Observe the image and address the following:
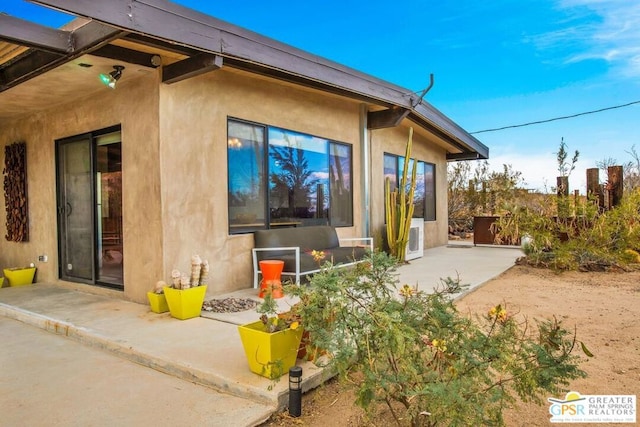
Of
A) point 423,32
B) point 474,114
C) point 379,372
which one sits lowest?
point 379,372

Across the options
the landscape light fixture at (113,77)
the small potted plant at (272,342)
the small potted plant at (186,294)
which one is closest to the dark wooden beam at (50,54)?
the landscape light fixture at (113,77)

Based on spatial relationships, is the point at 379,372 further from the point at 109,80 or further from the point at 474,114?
the point at 474,114

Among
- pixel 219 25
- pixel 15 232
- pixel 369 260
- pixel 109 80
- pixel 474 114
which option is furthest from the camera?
pixel 474 114

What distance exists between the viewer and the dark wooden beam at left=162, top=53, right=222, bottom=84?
3.63 metres

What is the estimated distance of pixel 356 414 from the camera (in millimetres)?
2072

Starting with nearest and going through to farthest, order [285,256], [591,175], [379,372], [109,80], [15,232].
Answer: [379,372] < [109,80] < [285,256] < [15,232] < [591,175]

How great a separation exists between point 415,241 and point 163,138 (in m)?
5.11

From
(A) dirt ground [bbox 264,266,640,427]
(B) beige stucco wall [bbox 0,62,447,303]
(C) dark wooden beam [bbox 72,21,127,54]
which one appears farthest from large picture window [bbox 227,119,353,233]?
(A) dirt ground [bbox 264,266,640,427]

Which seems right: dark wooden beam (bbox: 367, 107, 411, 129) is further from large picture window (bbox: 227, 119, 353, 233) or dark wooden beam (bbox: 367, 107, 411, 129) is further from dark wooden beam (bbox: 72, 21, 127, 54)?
dark wooden beam (bbox: 72, 21, 127, 54)

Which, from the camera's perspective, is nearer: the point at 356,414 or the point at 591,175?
the point at 356,414

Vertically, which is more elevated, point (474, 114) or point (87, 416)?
point (474, 114)

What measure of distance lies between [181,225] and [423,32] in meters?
10.9

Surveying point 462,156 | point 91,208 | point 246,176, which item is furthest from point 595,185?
point 91,208

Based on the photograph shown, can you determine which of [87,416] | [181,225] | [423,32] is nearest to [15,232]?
[181,225]
